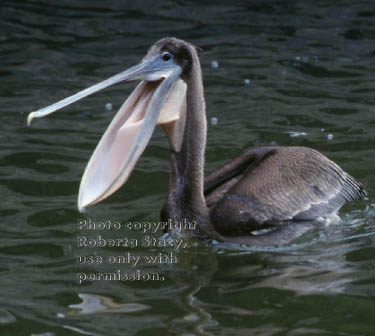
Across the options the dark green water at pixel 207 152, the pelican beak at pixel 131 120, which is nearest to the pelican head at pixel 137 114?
the pelican beak at pixel 131 120

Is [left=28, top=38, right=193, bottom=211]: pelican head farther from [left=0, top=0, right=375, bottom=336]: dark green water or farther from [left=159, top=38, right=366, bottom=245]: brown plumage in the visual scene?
[left=0, top=0, right=375, bottom=336]: dark green water

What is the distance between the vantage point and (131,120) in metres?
4.52

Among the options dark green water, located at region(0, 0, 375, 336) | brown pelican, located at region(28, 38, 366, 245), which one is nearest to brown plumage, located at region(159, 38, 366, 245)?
brown pelican, located at region(28, 38, 366, 245)

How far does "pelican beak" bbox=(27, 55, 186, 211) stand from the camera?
423cm

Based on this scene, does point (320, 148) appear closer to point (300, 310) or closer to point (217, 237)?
point (217, 237)

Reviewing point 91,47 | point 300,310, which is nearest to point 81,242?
point 300,310

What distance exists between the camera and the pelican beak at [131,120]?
423 cm

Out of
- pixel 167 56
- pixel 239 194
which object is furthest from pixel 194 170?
pixel 167 56

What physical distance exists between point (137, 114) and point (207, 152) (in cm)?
186

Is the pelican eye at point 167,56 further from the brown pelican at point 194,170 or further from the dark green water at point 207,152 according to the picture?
the dark green water at point 207,152

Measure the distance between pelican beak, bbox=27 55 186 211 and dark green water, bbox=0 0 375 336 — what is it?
472mm

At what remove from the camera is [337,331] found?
11.7ft

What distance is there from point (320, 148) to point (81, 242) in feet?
7.71

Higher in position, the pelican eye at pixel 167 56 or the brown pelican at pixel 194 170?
the pelican eye at pixel 167 56
